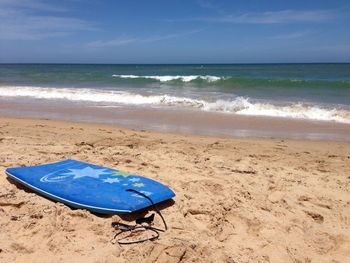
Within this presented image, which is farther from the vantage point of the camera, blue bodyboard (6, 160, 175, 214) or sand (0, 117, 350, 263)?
blue bodyboard (6, 160, 175, 214)

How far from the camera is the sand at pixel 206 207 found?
2.68 metres

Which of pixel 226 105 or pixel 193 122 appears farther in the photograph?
pixel 226 105

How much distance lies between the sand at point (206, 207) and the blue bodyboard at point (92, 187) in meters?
0.09

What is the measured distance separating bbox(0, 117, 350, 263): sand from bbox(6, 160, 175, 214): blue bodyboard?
0.30 ft

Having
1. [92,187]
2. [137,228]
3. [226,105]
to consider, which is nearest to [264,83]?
[226,105]

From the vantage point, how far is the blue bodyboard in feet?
10.5

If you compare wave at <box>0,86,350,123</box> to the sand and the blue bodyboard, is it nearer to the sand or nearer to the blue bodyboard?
the sand

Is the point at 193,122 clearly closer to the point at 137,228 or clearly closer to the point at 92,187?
the point at 92,187

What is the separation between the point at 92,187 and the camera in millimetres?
3527

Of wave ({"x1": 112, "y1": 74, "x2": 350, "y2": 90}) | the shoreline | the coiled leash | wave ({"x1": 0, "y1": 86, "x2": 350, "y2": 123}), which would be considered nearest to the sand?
the coiled leash

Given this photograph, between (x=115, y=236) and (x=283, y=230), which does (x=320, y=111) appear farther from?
(x=115, y=236)

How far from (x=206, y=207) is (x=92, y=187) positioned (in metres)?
1.13

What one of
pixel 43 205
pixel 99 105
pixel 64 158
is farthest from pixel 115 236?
pixel 99 105

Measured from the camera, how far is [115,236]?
2838 mm
